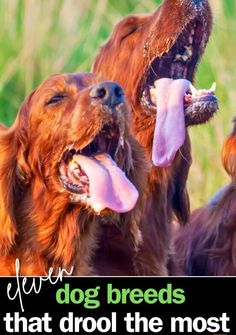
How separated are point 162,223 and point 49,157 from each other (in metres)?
0.75

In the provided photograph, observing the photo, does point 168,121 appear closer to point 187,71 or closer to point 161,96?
point 161,96

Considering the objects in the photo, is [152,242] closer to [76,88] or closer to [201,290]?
[201,290]

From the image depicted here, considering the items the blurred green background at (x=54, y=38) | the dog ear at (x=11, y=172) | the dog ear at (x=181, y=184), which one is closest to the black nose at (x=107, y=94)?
the dog ear at (x=11, y=172)

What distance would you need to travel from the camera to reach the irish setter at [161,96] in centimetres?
471

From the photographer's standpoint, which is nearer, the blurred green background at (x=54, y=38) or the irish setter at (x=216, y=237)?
the irish setter at (x=216, y=237)

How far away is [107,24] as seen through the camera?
5.36 m

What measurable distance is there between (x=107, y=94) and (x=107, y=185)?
344mm

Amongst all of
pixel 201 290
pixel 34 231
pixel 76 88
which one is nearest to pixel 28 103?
pixel 76 88

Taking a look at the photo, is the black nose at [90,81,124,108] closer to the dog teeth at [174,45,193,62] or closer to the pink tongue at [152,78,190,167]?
the pink tongue at [152,78,190,167]

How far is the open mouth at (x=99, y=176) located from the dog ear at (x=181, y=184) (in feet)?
1.88

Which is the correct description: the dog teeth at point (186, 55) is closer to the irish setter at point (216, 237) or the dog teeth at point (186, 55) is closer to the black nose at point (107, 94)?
the irish setter at point (216, 237)

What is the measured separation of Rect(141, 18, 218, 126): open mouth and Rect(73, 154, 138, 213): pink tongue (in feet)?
1.85

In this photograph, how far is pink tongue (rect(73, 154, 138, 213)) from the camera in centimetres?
421

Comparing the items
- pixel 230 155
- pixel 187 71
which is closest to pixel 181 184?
pixel 230 155
